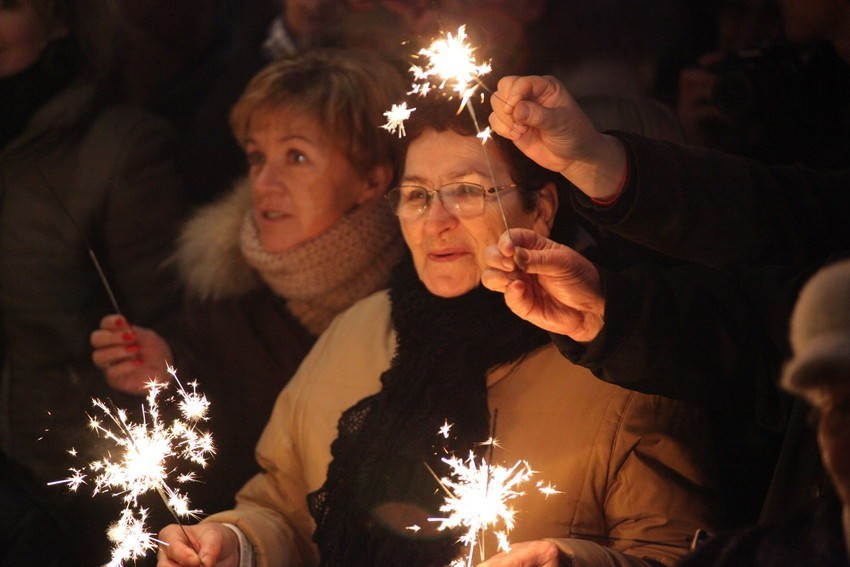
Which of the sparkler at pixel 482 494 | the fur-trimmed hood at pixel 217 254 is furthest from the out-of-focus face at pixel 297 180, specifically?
the sparkler at pixel 482 494

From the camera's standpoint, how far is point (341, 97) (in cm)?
290

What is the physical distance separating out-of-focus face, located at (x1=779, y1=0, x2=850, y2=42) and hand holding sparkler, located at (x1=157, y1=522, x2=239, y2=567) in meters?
1.93

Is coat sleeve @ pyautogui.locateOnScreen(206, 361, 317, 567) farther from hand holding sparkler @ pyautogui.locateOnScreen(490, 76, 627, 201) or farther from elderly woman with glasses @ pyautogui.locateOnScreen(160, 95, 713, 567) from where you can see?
hand holding sparkler @ pyautogui.locateOnScreen(490, 76, 627, 201)

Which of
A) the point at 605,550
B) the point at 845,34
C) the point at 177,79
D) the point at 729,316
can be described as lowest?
the point at 605,550

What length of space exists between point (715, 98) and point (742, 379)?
112 cm

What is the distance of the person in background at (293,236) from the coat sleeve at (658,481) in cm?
110

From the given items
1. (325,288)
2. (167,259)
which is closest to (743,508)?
(325,288)

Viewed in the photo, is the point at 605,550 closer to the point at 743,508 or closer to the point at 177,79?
the point at 743,508

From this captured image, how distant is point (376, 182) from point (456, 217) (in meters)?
0.75

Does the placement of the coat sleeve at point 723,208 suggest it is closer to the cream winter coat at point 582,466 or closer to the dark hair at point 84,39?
the cream winter coat at point 582,466

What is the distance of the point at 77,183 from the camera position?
3137 millimetres

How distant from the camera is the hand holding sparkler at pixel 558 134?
186 cm

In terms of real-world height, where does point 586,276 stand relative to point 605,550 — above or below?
above

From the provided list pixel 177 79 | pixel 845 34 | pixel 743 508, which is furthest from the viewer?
pixel 177 79
